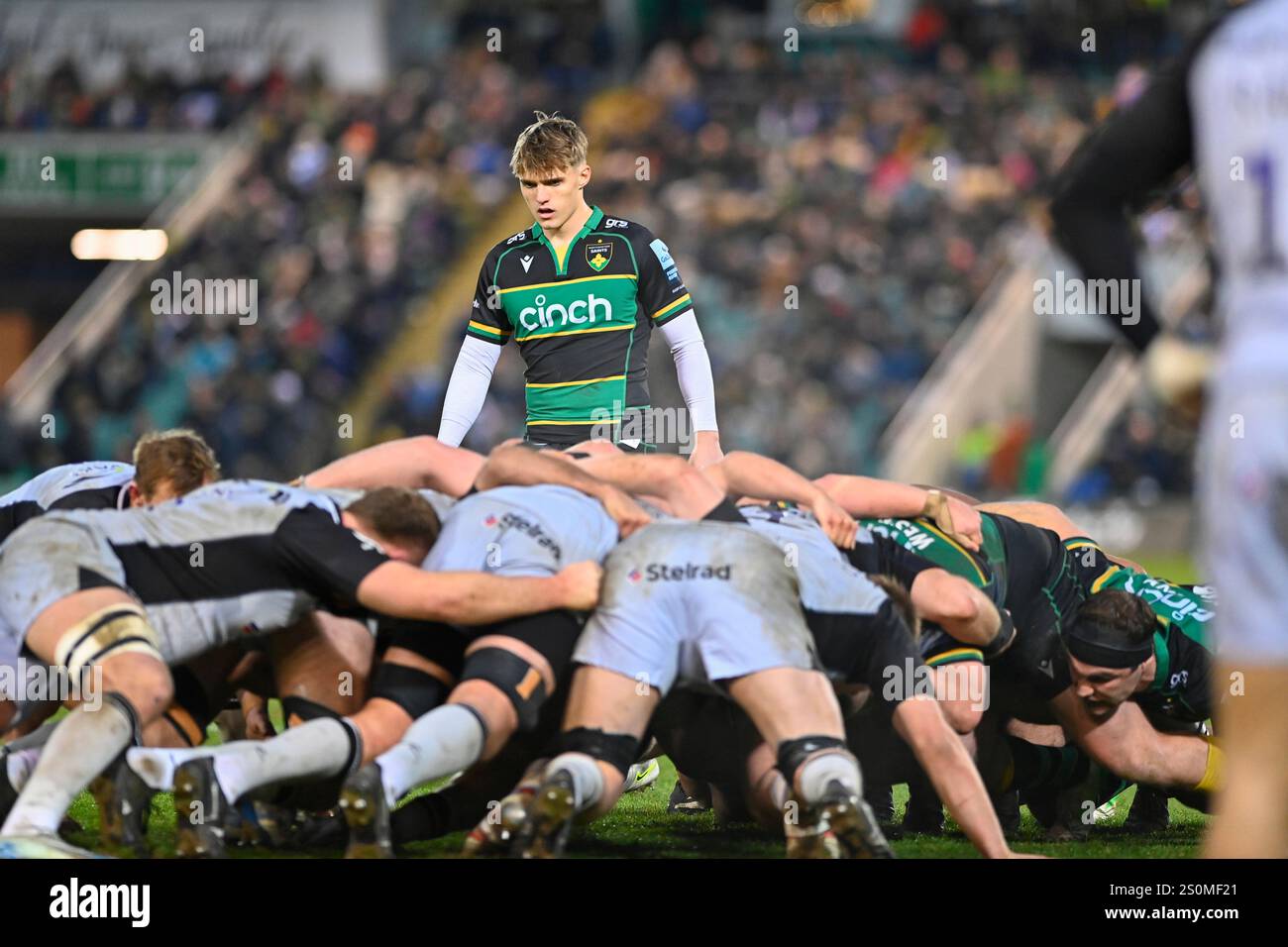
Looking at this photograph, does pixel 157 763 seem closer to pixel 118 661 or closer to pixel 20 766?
pixel 118 661

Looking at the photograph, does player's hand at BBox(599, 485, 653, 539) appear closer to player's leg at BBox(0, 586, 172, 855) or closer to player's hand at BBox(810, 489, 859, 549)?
player's hand at BBox(810, 489, 859, 549)

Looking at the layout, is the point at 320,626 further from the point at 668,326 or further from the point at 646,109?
the point at 646,109

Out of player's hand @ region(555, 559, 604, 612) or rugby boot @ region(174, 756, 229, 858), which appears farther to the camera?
player's hand @ region(555, 559, 604, 612)

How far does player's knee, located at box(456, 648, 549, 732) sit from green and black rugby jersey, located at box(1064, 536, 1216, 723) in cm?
228

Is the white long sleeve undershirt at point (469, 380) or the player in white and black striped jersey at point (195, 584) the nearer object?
the player in white and black striped jersey at point (195, 584)

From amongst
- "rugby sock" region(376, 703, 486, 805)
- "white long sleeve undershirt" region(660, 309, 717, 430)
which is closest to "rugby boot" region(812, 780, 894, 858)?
"rugby sock" region(376, 703, 486, 805)

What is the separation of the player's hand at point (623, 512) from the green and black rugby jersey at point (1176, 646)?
175cm

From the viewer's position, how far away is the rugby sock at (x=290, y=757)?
16.0ft

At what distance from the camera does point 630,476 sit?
6199mm

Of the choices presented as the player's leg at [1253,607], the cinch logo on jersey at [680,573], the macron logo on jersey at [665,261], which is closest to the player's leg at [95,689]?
the cinch logo on jersey at [680,573]

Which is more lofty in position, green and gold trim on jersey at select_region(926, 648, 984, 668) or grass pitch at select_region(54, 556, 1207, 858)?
green and gold trim on jersey at select_region(926, 648, 984, 668)

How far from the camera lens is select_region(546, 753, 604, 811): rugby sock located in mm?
4945
